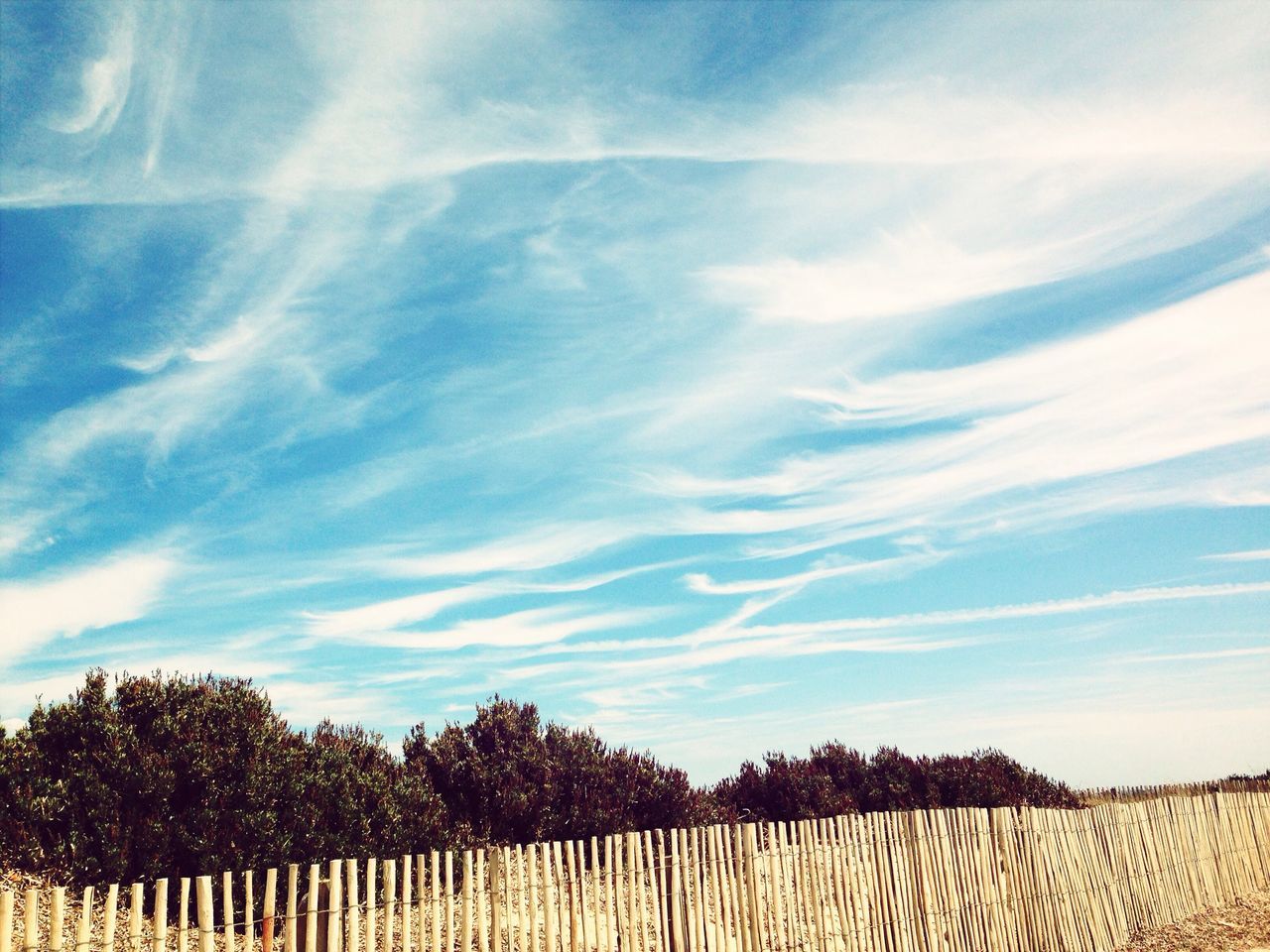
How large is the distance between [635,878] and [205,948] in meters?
3.66

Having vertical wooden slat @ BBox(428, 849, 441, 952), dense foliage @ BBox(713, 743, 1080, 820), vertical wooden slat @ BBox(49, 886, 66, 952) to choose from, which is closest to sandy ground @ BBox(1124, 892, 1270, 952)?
dense foliage @ BBox(713, 743, 1080, 820)

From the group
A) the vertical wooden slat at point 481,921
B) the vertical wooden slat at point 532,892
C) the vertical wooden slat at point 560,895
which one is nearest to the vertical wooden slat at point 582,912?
the vertical wooden slat at point 560,895

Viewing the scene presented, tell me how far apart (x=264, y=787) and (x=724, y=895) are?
515cm

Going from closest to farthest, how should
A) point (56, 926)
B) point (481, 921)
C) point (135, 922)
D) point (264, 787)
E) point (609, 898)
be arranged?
point (56, 926) < point (135, 922) < point (481, 921) < point (609, 898) < point (264, 787)

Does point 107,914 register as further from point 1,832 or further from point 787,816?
point 787,816

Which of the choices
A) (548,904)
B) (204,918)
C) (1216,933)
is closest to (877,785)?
(1216,933)

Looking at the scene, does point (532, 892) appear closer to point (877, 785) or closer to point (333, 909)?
point (333, 909)

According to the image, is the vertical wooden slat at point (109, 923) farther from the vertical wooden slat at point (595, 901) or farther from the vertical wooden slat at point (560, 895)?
the vertical wooden slat at point (595, 901)

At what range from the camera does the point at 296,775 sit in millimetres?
10680

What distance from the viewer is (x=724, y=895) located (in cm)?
872

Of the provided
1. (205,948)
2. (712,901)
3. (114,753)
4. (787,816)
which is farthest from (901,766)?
(205,948)

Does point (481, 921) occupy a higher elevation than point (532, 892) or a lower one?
lower

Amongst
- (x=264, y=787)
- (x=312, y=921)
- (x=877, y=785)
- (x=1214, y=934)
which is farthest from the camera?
(x=877, y=785)

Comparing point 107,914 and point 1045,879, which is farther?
point 1045,879
